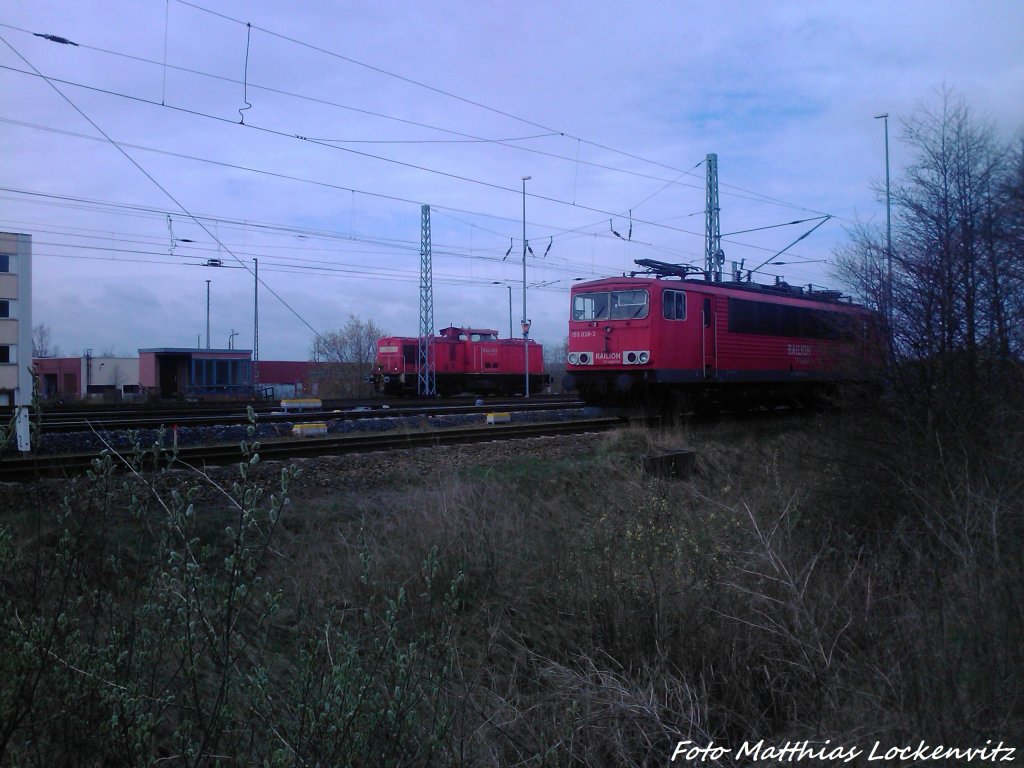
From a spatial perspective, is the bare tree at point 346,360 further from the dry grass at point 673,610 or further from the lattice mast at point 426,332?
the dry grass at point 673,610

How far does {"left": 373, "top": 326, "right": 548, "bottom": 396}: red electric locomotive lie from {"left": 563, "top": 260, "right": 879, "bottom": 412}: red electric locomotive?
2058 centimetres

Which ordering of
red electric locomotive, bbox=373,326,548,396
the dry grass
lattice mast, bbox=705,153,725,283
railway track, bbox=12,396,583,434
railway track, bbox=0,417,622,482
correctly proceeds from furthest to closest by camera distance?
red electric locomotive, bbox=373,326,548,396 < lattice mast, bbox=705,153,725,283 < railway track, bbox=12,396,583,434 < railway track, bbox=0,417,622,482 < the dry grass

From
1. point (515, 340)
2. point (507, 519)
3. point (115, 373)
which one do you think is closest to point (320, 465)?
point (507, 519)

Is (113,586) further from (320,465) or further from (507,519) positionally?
(320,465)

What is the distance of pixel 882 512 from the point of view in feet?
24.6

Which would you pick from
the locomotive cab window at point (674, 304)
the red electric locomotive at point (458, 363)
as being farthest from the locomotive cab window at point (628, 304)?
the red electric locomotive at point (458, 363)

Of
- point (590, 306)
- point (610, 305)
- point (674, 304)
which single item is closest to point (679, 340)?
point (674, 304)

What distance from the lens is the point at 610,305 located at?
17.3 meters

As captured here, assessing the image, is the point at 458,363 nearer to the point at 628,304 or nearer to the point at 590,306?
the point at 590,306

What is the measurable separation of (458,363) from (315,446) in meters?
26.6

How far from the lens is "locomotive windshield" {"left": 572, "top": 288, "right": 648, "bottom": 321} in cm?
1670

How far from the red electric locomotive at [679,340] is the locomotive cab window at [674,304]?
0.07 ft

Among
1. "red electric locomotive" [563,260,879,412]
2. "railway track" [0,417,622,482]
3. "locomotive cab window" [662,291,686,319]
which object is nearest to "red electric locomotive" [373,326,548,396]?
"red electric locomotive" [563,260,879,412]

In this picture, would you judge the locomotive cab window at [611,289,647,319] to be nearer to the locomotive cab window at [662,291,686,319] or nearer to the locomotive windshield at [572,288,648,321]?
the locomotive windshield at [572,288,648,321]
